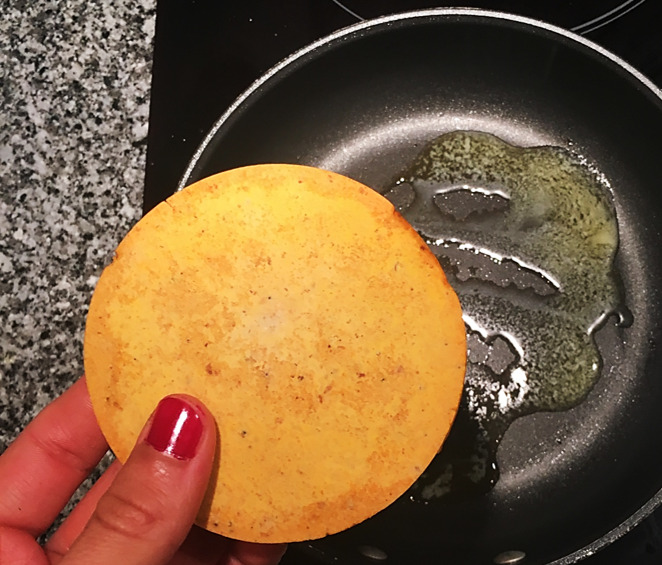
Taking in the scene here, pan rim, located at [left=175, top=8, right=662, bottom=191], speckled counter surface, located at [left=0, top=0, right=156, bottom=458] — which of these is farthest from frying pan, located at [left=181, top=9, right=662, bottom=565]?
speckled counter surface, located at [left=0, top=0, right=156, bottom=458]

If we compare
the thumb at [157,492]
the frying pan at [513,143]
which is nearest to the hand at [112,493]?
the thumb at [157,492]

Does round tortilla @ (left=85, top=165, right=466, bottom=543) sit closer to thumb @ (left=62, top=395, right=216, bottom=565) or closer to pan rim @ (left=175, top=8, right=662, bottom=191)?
thumb @ (left=62, top=395, right=216, bottom=565)

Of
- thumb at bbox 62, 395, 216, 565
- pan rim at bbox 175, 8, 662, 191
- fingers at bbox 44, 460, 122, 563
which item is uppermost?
pan rim at bbox 175, 8, 662, 191

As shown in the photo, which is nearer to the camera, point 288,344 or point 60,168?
point 288,344

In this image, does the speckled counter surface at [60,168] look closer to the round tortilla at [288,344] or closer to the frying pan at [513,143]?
the frying pan at [513,143]

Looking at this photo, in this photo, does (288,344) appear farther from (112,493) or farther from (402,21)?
(402,21)

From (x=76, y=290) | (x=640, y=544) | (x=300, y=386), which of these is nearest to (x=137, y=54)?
(x=76, y=290)

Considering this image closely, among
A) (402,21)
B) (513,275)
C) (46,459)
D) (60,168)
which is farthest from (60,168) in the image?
(513,275)
